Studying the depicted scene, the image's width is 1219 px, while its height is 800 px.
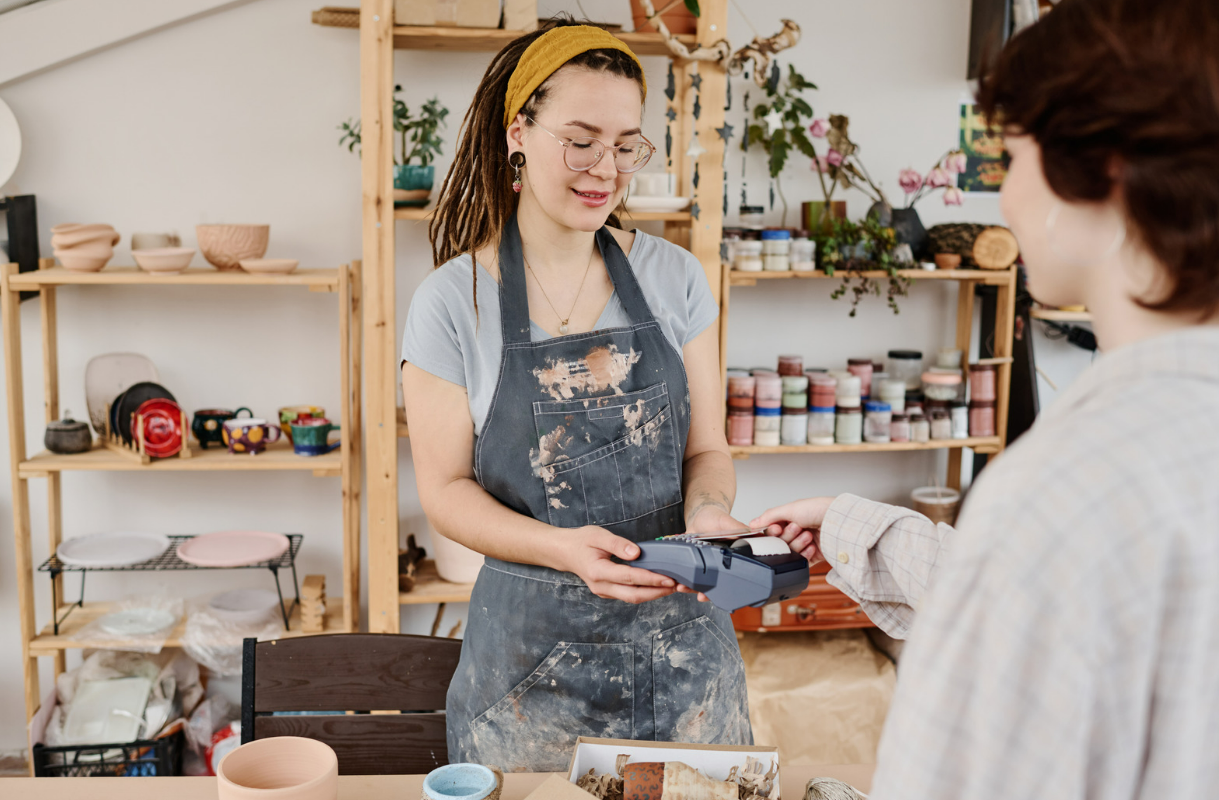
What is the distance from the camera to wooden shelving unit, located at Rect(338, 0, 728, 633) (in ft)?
8.01

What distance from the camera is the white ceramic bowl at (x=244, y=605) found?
2695 millimetres

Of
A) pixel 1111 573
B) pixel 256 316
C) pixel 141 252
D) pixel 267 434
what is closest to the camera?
pixel 1111 573

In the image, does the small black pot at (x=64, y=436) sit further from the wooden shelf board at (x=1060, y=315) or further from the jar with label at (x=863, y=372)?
the wooden shelf board at (x=1060, y=315)

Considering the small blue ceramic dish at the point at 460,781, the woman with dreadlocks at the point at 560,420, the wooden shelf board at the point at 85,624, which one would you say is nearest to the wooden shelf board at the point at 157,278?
the wooden shelf board at the point at 85,624

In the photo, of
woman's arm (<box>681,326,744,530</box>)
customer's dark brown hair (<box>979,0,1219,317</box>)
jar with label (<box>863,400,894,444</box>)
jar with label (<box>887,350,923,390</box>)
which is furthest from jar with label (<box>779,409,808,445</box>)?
customer's dark brown hair (<box>979,0,1219,317</box>)

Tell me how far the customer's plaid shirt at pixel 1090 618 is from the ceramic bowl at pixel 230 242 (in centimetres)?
243

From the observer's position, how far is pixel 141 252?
8.37ft

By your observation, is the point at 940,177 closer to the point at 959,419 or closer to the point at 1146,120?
the point at 959,419

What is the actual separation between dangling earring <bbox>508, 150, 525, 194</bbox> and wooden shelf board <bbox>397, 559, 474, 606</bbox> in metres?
1.38

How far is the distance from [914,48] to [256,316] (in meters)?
2.27

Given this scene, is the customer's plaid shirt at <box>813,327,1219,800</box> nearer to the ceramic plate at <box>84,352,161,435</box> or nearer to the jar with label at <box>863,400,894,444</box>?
the jar with label at <box>863,400,894,444</box>

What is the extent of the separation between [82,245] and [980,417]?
2.70 metres

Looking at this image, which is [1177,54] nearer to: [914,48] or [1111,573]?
[1111,573]

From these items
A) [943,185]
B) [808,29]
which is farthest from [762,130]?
[943,185]
